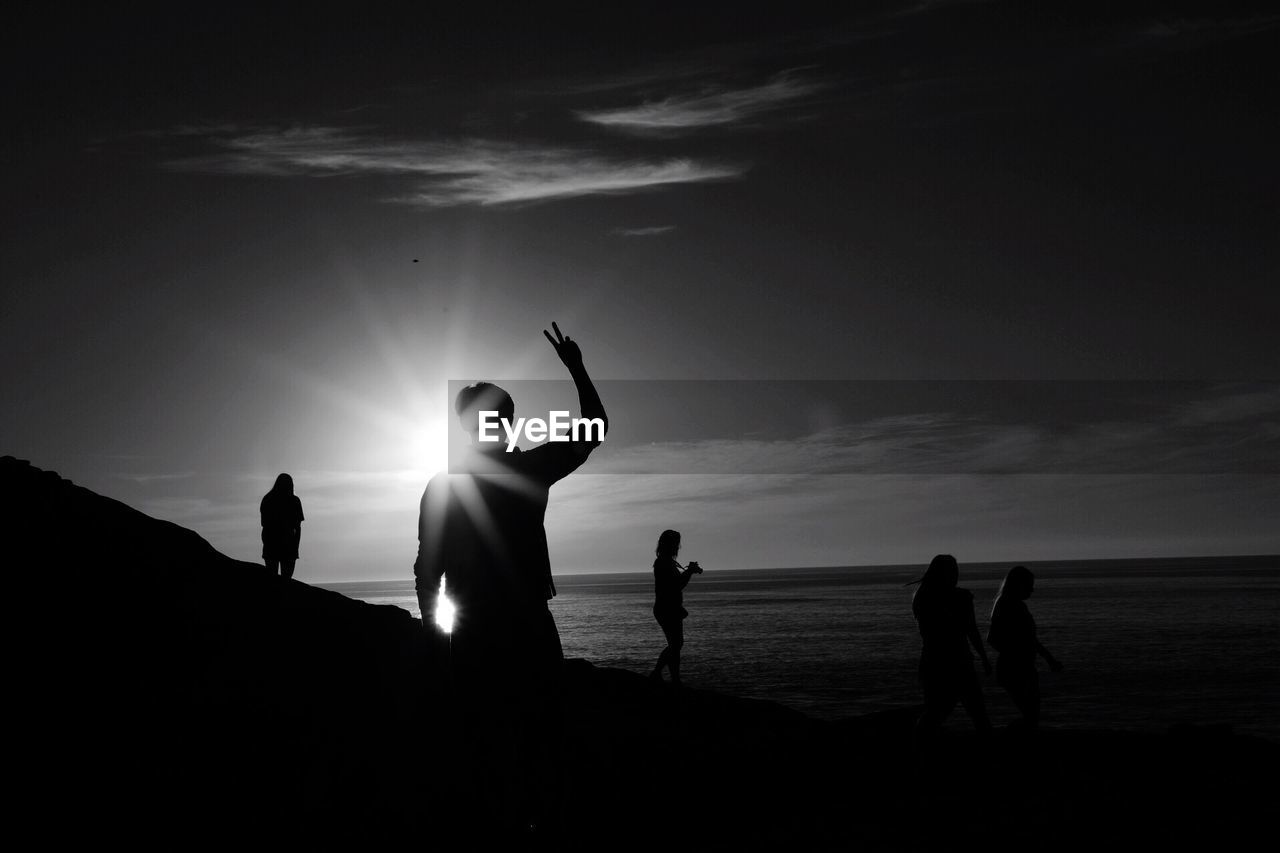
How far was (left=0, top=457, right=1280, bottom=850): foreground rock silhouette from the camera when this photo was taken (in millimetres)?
6344

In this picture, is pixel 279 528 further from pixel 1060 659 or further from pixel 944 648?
pixel 1060 659

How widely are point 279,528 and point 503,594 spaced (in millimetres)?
12831

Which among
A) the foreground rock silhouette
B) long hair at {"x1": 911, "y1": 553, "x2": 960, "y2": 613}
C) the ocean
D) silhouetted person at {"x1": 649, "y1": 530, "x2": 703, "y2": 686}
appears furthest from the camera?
the ocean

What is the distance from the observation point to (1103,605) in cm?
6831

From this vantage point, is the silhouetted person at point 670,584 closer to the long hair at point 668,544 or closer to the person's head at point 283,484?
the long hair at point 668,544

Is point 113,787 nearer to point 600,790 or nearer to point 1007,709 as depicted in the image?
point 600,790

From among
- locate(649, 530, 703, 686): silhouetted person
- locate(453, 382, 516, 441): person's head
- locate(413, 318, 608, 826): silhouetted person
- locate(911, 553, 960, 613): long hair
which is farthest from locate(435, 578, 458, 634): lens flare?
locate(649, 530, 703, 686): silhouetted person

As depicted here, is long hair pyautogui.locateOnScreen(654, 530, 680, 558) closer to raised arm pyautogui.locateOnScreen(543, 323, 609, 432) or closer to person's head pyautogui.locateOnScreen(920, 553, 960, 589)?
person's head pyautogui.locateOnScreen(920, 553, 960, 589)

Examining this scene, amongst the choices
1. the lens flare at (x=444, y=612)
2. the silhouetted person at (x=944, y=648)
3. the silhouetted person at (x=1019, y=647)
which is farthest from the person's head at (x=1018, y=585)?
the lens flare at (x=444, y=612)

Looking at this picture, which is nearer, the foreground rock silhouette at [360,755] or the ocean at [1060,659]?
the foreground rock silhouette at [360,755]

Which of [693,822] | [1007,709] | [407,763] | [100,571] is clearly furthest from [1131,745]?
[1007,709]

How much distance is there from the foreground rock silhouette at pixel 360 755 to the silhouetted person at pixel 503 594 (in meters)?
0.18

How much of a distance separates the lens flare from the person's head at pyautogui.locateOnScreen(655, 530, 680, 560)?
1011 cm

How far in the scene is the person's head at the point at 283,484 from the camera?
15.5 meters
